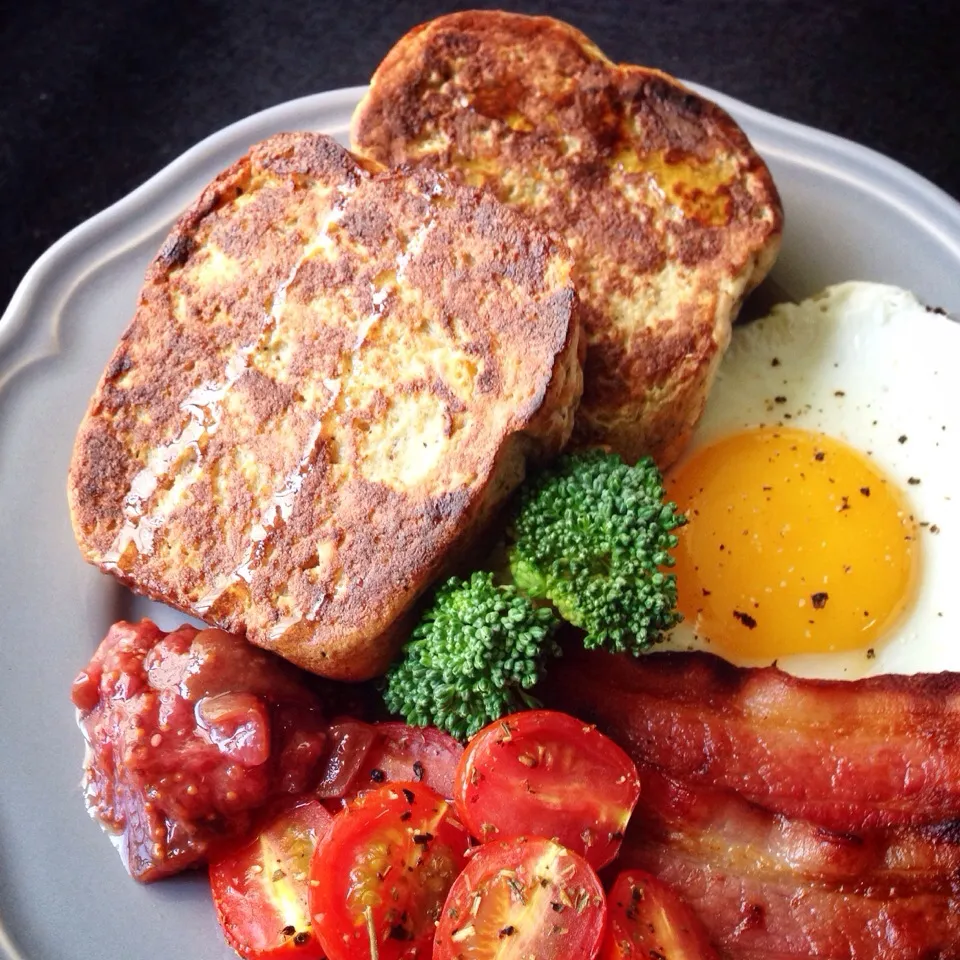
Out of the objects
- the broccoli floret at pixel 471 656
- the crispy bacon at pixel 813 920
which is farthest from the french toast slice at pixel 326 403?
the crispy bacon at pixel 813 920

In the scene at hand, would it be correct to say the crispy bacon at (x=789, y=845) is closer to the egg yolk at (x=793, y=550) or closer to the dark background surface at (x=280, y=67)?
the egg yolk at (x=793, y=550)

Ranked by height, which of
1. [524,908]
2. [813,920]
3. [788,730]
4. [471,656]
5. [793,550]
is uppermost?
[471,656]

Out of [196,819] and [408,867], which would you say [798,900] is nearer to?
[408,867]

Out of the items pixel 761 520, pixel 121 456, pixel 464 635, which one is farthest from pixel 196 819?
pixel 761 520

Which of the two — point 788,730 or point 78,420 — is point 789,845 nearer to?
point 788,730

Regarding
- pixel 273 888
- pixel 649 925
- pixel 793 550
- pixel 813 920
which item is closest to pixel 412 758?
pixel 273 888
